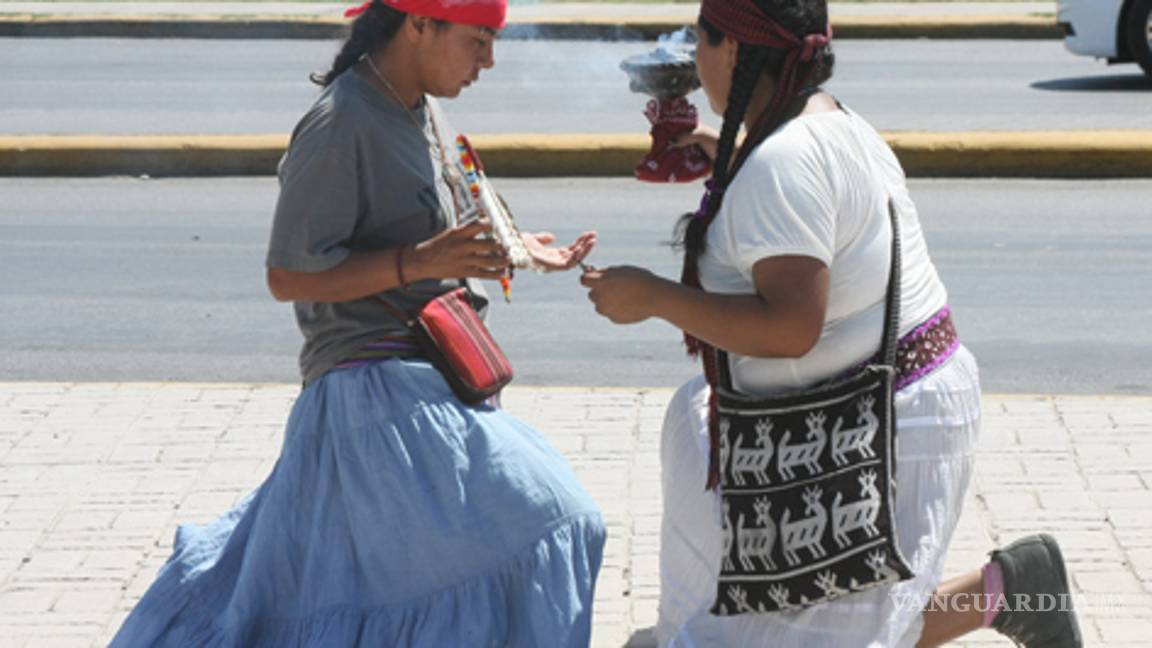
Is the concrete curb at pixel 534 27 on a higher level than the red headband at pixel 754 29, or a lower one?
lower

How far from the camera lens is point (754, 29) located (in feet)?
11.5

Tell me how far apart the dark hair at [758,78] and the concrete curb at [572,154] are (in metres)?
7.80

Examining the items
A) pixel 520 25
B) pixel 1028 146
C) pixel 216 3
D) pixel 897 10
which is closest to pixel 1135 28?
pixel 1028 146

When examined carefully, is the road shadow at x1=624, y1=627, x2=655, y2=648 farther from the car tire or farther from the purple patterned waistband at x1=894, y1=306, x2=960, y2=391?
the car tire

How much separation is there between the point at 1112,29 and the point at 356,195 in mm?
12136

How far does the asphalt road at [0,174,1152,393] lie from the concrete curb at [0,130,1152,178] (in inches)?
6.5

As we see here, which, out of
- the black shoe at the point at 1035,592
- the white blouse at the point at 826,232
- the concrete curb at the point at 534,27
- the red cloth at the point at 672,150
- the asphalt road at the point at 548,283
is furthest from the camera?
the concrete curb at the point at 534,27

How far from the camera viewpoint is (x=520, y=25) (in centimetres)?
1953

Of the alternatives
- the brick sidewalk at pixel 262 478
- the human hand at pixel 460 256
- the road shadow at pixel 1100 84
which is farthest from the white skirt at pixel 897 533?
the road shadow at pixel 1100 84

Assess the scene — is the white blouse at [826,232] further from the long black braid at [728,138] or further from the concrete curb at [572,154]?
the concrete curb at [572,154]

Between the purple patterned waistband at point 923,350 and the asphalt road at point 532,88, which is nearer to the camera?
the purple patterned waistband at point 923,350

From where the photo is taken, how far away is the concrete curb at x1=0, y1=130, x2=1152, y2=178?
11.3 m

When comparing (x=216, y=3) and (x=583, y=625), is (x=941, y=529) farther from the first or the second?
(x=216, y=3)

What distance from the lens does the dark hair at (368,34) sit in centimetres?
397
